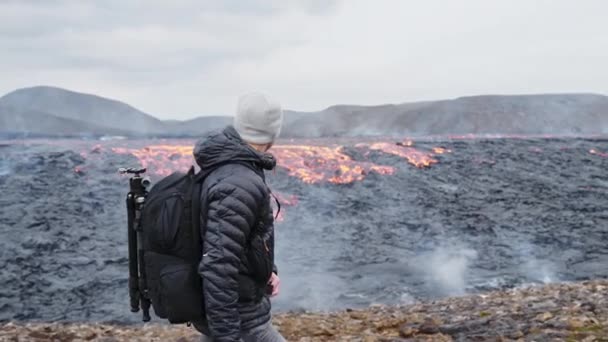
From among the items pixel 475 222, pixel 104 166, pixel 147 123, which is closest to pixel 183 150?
pixel 104 166

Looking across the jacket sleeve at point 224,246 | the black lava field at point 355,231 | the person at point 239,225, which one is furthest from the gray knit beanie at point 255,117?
the black lava field at point 355,231

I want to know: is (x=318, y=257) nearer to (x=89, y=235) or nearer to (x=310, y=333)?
(x=89, y=235)

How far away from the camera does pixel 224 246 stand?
3906mm

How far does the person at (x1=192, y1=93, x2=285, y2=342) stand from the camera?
3912mm

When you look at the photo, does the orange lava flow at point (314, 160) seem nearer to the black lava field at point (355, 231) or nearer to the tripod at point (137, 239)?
the black lava field at point (355, 231)

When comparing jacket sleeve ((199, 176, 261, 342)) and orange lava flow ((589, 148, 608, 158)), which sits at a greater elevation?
jacket sleeve ((199, 176, 261, 342))

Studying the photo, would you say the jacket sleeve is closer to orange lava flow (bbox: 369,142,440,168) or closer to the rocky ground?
the rocky ground

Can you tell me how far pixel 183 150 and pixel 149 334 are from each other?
2772 cm

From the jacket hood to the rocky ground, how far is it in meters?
5.82

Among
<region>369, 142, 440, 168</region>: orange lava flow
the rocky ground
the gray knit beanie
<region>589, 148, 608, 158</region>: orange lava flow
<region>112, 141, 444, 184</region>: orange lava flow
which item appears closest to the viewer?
the gray knit beanie

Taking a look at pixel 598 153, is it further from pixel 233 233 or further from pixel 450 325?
pixel 233 233

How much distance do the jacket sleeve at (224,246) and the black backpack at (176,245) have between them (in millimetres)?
136

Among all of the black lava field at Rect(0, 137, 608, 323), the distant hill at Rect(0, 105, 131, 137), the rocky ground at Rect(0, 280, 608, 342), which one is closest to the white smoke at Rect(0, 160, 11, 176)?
the black lava field at Rect(0, 137, 608, 323)

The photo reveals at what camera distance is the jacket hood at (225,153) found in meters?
4.05
